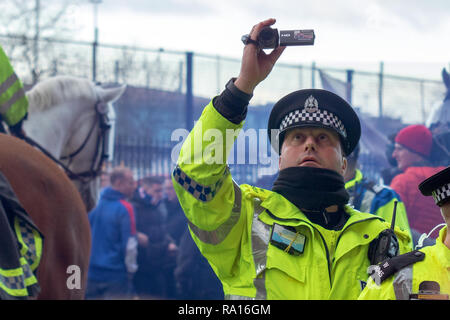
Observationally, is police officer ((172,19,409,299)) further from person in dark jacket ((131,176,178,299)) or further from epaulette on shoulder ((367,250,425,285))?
person in dark jacket ((131,176,178,299))

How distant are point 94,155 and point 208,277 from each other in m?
1.68

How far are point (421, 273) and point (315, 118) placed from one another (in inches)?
28.4

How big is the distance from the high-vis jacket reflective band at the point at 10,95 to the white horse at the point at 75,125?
607 mm

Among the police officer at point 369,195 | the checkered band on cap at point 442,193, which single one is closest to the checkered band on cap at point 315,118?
the checkered band on cap at point 442,193

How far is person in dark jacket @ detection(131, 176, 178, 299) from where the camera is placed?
6512 millimetres

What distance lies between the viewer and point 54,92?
5.21 metres

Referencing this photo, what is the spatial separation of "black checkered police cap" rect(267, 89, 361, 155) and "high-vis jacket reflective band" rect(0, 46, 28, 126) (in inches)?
102

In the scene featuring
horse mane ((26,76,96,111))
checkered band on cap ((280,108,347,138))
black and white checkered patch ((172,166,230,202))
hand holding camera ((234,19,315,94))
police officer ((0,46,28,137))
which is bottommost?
black and white checkered patch ((172,166,230,202))

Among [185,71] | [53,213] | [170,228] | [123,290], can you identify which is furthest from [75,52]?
[53,213]

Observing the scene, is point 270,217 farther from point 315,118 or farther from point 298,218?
point 315,118

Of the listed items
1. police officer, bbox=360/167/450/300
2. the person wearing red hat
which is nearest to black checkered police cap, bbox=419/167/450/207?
police officer, bbox=360/167/450/300

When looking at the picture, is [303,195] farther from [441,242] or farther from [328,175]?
[441,242]

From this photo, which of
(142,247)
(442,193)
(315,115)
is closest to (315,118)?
(315,115)

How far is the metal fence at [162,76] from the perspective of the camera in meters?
6.66
